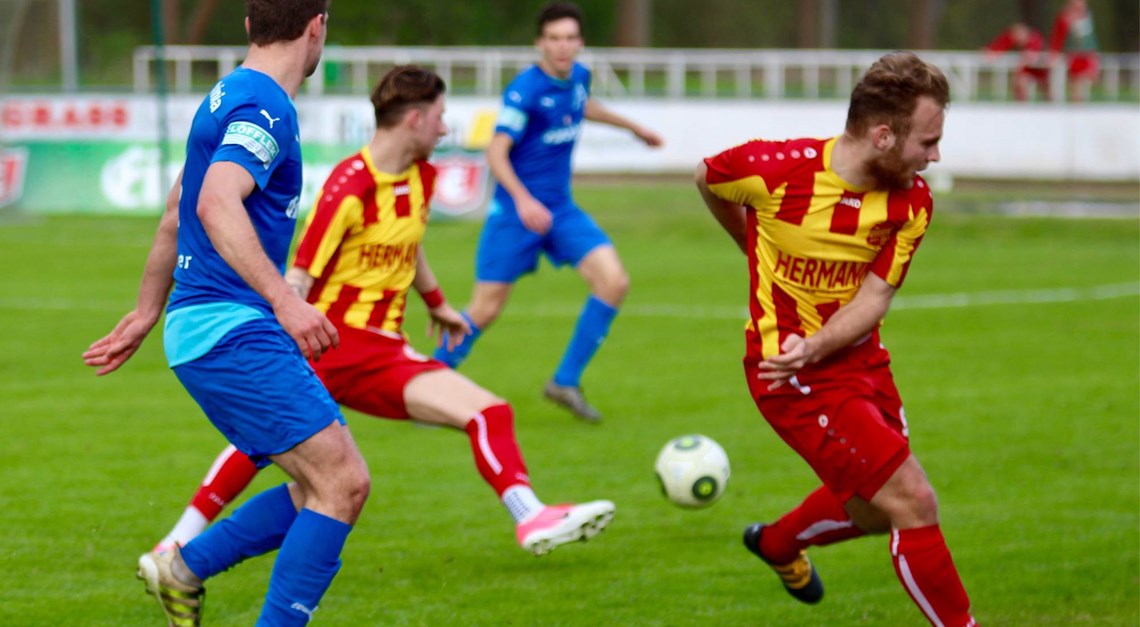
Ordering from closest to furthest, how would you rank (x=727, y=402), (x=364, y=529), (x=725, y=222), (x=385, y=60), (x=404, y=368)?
(x=725, y=222), (x=404, y=368), (x=364, y=529), (x=727, y=402), (x=385, y=60)

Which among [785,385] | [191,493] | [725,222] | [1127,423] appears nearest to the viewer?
[785,385]

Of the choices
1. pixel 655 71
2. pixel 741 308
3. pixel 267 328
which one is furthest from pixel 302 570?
pixel 655 71

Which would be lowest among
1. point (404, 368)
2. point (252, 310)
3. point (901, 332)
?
point (901, 332)

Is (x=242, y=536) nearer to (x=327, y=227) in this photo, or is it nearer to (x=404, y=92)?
(x=327, y=227)

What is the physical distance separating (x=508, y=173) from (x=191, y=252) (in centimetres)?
457

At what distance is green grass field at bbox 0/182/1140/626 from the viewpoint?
5.42 m

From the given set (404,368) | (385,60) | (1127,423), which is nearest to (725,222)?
(404,368)

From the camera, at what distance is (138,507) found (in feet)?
21.7

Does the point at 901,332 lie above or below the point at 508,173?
below

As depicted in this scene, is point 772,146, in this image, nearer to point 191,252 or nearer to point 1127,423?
point 191,252

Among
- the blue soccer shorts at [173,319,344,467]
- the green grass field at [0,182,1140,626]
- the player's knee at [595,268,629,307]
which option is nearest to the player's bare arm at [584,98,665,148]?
the player's knee at [595,268,629,307]

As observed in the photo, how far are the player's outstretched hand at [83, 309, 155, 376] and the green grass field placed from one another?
101cm

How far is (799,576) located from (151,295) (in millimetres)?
2369

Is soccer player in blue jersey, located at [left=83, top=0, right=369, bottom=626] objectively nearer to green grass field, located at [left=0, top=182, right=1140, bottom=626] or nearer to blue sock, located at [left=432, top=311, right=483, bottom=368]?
green grass field, located at [left=0, top=182, right=1140, bottom=626]
